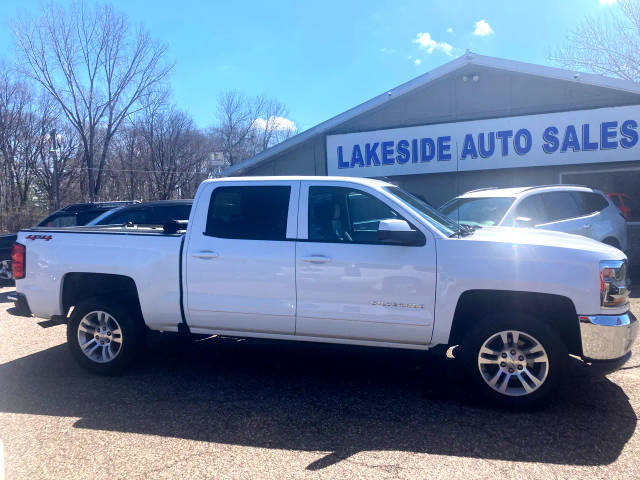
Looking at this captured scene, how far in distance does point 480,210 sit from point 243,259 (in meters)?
4.51

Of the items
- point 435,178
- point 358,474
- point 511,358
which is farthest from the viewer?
point 435,178

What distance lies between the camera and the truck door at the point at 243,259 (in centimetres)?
456

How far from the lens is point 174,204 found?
9.20 meters

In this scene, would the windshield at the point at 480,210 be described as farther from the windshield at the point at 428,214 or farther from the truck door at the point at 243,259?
the truck door at the point at 243,259

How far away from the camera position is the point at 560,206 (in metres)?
8.18

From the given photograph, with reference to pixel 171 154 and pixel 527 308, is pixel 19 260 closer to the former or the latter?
pixel 527 308

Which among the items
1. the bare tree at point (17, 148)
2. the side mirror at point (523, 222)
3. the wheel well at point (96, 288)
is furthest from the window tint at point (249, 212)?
the bare tree at point (17, 148)

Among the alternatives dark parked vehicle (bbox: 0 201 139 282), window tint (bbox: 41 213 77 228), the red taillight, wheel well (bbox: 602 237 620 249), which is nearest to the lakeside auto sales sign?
wheel well (bbox: 602 237 620 249)

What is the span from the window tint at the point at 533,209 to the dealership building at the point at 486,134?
11.7ft

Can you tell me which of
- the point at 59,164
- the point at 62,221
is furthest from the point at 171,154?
the point at 62,221

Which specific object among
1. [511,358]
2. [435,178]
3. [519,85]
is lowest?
[511,358]

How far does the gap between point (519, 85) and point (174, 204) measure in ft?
27.7

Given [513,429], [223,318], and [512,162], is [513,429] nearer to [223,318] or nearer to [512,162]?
[223,318]

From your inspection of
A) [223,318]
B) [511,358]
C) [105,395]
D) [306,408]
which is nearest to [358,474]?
[306,408]
